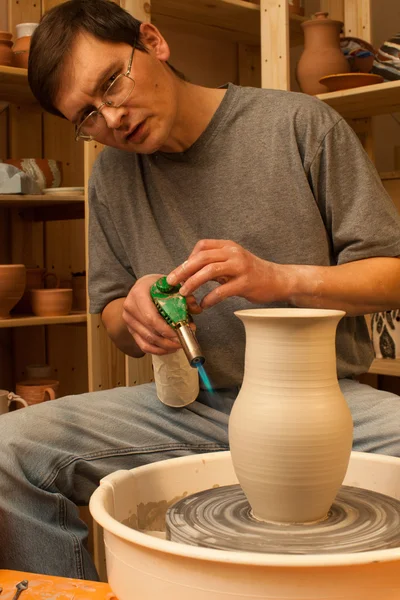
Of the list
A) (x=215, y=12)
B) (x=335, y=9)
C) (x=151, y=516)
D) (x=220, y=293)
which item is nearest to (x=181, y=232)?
(x=220, y=293)

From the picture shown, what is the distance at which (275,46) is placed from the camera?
241 centimetres

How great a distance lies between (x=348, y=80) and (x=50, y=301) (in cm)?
120

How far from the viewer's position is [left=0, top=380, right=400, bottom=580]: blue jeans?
1298 mm

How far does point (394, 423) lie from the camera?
4.33 feet

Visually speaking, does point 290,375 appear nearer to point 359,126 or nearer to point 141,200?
point 141,200

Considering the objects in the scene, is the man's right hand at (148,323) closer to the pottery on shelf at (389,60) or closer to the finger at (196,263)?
the finger at (196,263)

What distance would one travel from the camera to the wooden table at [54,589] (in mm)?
966

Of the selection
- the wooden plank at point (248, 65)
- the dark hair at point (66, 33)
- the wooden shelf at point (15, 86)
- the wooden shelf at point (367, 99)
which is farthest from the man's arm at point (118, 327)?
the wooden plank at point (248, 65)

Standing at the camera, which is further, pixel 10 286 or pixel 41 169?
pixel 41 169

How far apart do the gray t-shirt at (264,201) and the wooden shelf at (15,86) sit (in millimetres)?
834

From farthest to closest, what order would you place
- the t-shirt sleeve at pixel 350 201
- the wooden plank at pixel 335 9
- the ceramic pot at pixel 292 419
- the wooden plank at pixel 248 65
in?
the wooden plank at pixel 248 65
the wooden plank at pixel 335 9
the t-shirt sleeve at pixel 350 201
the ceramic pot at pixel 292 419

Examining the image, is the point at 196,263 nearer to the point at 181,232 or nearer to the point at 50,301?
the point at 181,232

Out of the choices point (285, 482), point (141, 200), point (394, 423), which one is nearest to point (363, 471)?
point (394, 423)

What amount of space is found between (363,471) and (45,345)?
1.90 meters
